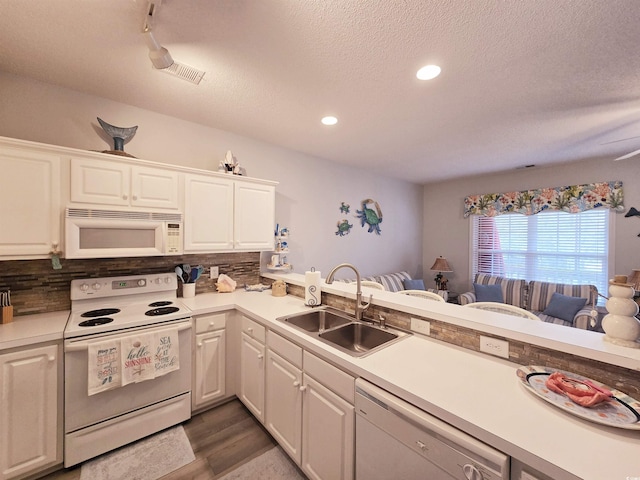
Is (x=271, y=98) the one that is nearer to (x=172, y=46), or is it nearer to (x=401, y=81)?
(x=172, y=46)

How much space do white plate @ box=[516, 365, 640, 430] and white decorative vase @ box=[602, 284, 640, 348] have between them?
21 centimetres

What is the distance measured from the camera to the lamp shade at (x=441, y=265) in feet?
16.1

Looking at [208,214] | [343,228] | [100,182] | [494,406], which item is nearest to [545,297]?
[343,228]

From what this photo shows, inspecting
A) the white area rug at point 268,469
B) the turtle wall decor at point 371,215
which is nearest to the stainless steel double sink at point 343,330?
the white area rug at point 268,469

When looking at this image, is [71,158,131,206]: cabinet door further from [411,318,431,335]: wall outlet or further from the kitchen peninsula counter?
[411,318,431,335]: wall outlet

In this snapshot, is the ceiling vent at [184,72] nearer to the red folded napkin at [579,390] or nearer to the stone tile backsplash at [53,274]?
the stone tile backsplash at [53,274]

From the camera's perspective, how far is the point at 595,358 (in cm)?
104

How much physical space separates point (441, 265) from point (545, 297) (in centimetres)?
153

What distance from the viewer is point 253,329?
6.69 feet

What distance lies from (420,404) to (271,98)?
7.37 feet

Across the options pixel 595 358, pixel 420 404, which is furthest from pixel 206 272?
pixel 595 358

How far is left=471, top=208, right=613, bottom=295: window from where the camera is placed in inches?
145

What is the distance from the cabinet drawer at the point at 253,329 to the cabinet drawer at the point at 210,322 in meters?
0.20

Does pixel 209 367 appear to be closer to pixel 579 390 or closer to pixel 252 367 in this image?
pixel 252 367
